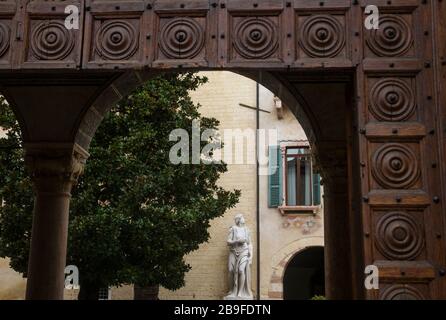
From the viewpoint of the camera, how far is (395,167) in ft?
13.9

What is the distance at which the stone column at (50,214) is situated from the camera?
7164mm

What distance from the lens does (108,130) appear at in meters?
12.5

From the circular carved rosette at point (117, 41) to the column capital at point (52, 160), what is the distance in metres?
3.14

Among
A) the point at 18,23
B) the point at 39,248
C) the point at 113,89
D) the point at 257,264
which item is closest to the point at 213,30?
the point at 18,23

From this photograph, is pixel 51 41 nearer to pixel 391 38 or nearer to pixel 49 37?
pixel 49 37

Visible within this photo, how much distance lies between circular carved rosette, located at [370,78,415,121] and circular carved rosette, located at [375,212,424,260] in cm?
69

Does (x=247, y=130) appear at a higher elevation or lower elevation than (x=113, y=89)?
higher

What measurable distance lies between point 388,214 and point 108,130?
9092 mm

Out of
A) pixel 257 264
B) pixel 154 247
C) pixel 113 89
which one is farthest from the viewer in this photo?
pixel 257 264

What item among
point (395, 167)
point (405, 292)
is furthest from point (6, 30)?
point (405, 292)

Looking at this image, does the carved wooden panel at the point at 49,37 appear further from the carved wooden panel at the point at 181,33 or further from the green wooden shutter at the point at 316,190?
the green wooden shutter at the point at 316,190

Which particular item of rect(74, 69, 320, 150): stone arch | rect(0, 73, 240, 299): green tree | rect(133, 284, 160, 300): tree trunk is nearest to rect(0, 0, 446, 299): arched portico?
rect(74, 69, 320, 150): stone arch

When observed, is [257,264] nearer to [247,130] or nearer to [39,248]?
[247,130]
